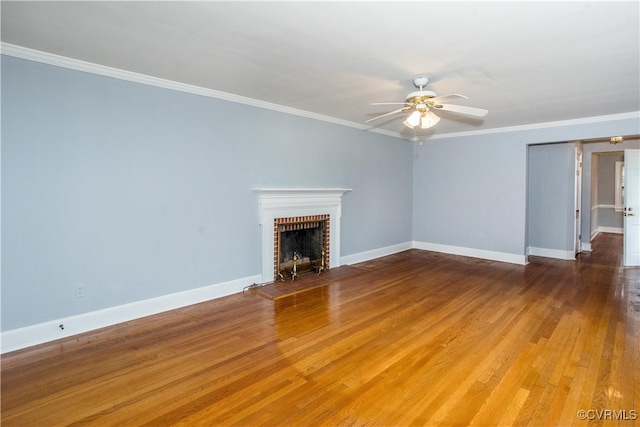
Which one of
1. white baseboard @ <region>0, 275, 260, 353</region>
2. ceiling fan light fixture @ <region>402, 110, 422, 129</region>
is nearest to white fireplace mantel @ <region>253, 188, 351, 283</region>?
white baseboard @ <region>0, 275, 260, 353</region>

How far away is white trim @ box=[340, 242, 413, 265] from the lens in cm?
577

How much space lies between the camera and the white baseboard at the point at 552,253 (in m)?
6.27

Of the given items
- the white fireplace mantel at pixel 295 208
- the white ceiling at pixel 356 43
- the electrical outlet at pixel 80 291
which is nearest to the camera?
the white ceiling at pixel 356 43

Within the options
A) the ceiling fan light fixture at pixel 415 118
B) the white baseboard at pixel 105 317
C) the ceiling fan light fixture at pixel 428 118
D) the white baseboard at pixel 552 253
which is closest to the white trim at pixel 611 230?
the white baseboard at pixel 552 253

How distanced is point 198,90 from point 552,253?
7.02 metres

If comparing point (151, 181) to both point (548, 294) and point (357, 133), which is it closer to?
point (357, 133)

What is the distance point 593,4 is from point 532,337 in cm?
268

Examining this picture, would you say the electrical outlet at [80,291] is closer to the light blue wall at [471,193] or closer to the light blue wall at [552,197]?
the light blue wall at [471,193]

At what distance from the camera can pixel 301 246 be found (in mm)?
5156

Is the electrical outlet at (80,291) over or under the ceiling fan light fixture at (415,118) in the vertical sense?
under

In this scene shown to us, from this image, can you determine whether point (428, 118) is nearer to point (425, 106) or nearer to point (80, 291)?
point (425, 106)
